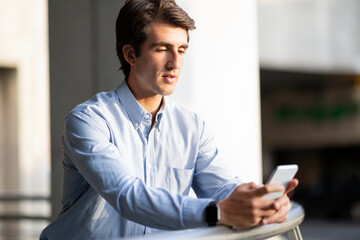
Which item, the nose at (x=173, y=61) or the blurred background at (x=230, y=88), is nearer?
the nose at (x=173, y=61)

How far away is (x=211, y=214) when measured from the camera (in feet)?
5.36

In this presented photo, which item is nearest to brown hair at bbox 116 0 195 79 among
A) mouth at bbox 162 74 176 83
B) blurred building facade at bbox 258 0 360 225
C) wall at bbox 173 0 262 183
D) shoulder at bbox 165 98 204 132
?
mouth at bbox 162 74 176 83

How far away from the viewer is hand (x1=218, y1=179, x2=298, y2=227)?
158 centimetres

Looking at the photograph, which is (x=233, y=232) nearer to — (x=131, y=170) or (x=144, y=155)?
(x=131, y=170)

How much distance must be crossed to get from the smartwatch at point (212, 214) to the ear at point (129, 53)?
0.71 meters

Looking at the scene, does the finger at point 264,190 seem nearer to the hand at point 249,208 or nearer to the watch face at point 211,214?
the hand at point 249,208

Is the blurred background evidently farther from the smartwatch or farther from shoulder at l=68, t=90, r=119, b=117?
the smartwatch

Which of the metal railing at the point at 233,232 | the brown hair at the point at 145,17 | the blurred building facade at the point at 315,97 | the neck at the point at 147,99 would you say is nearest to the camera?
the metal railing at the point at 233,232

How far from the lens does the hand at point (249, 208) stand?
5.17ft

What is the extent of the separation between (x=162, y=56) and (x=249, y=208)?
683 mm

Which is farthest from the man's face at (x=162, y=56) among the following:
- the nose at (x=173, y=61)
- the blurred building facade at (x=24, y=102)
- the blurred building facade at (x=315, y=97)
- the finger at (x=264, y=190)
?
the blurred building facade at (x=315, y=97)

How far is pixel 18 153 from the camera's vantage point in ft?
32.1

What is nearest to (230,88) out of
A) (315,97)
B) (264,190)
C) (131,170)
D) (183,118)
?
(183,118)

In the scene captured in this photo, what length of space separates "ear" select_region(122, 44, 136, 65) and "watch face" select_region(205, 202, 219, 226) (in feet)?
2.34
